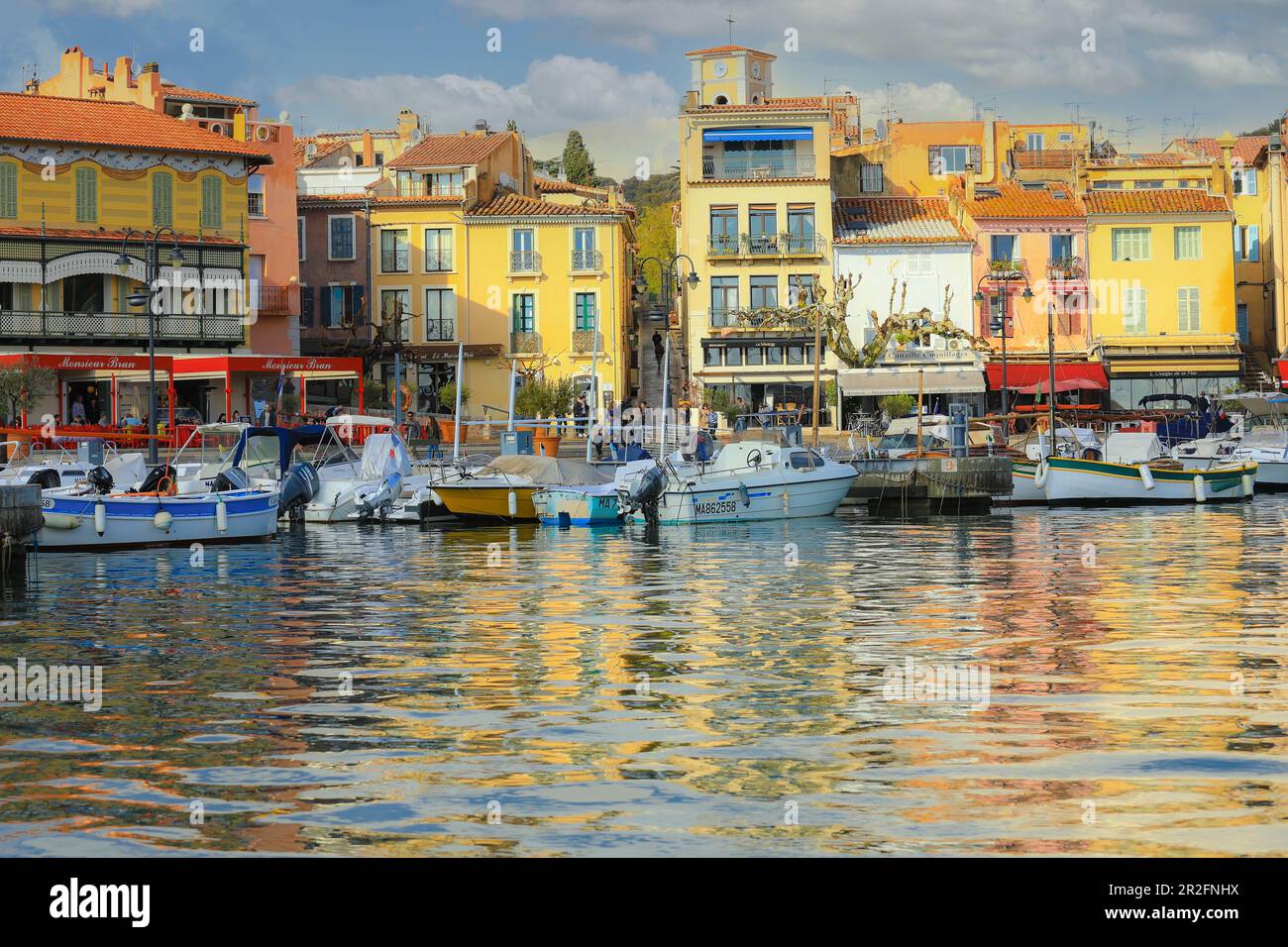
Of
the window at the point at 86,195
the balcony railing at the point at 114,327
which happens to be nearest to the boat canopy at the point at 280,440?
the balcony railing at the point at 114,327

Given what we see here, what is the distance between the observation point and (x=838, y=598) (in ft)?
80.5

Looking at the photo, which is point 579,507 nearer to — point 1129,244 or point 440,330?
point 440,330

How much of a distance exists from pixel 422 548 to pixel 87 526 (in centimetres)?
641

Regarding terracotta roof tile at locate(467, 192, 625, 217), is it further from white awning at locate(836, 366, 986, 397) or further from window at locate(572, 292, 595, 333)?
white awning at locate(836, 366, 986, 397)

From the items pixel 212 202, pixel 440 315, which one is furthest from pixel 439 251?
pixel 212 202

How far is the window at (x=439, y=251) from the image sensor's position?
2899 inches

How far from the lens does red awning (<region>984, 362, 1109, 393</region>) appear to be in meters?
69.2

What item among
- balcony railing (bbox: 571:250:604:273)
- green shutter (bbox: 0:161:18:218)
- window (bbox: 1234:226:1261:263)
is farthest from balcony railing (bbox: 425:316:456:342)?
window (bbox: 1234:226:1261:263)

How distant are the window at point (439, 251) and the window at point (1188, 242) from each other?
2977 cm

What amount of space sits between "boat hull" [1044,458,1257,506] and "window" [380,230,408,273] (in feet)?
118

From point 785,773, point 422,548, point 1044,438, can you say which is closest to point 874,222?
point 1044,438

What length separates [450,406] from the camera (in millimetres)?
68250

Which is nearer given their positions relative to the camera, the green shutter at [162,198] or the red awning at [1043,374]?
the green shutter at [162,198]

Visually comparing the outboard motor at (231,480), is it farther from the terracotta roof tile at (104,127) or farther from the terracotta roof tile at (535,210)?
the terracotta roof tile at (535,210)
